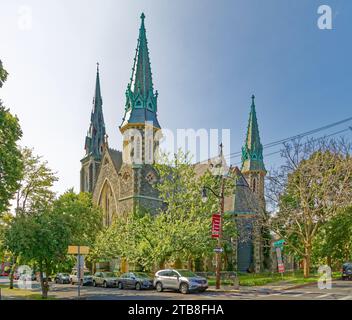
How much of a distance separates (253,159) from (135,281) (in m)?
42.9

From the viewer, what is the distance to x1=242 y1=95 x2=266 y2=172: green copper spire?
70125 mm

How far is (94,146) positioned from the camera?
74.9 meters

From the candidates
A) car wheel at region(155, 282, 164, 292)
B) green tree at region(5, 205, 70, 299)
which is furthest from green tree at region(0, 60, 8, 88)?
car wheel at region(155, 282, 164, 292)

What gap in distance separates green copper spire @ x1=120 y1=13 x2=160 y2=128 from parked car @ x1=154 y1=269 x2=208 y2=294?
3085cm

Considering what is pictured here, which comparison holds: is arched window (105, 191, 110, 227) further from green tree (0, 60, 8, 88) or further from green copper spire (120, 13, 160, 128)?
green tree (0, 60, 8, 88)

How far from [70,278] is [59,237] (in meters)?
21.1

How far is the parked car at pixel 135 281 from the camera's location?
31.2 m

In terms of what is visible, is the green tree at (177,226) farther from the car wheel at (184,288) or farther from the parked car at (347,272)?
the parked car at (347,272)

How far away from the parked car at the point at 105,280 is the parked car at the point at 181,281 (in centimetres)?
903

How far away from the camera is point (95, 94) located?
7869 centimetres

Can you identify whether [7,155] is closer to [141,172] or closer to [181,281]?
[181,281]

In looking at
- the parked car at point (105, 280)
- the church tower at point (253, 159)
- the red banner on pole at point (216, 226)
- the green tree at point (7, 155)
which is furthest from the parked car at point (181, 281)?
the church tower at point (253, 159)

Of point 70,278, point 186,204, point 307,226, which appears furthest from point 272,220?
point 70,278

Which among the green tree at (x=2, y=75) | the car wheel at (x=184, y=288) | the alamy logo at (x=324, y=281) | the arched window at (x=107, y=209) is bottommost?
the alamy logo at (x=324, y=281)
